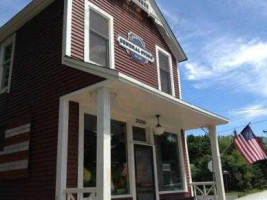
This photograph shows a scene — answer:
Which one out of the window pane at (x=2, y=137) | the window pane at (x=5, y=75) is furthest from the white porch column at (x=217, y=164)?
the window pane at (x=5, y=75)

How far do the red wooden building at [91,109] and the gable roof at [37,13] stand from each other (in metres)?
0.04

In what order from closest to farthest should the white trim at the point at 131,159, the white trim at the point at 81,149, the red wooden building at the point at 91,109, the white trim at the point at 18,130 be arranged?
the red wooden building at the point at 91,109, the white trim at the point at 81,149, the white trim at the point at 18,130, the white trim at the point at 131,159

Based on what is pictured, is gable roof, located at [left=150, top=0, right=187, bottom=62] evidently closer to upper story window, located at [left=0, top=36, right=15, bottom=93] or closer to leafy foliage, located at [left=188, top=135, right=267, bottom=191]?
upper story window, located at [left=0, top=36, right=15, bottom=93]

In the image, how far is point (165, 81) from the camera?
11.7 meters

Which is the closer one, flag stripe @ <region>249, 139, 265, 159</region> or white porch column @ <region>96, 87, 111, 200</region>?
white porch column @ <region>96, 87, 111, 200</region>

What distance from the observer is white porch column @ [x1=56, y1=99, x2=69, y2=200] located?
688 centimetres

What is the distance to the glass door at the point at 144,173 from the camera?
9.16 meters

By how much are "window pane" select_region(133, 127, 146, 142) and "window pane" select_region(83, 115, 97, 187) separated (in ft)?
5.55

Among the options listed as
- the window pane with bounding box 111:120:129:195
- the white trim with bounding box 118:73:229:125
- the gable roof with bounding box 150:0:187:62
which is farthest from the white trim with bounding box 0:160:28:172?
the gable roof with bounding box 150:0:187:62

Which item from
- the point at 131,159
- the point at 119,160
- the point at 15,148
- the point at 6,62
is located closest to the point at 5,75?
the point at 6,62

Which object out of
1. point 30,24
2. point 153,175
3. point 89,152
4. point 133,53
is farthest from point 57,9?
point 153,175

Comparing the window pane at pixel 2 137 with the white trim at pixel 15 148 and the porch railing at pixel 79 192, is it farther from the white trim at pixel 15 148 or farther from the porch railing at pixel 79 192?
the porch railing at pixel 79 192

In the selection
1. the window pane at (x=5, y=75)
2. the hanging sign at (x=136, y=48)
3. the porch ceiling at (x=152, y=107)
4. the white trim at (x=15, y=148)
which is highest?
the hanging sign at (x=136, y=48)

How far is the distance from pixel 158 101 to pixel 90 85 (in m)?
1.75
